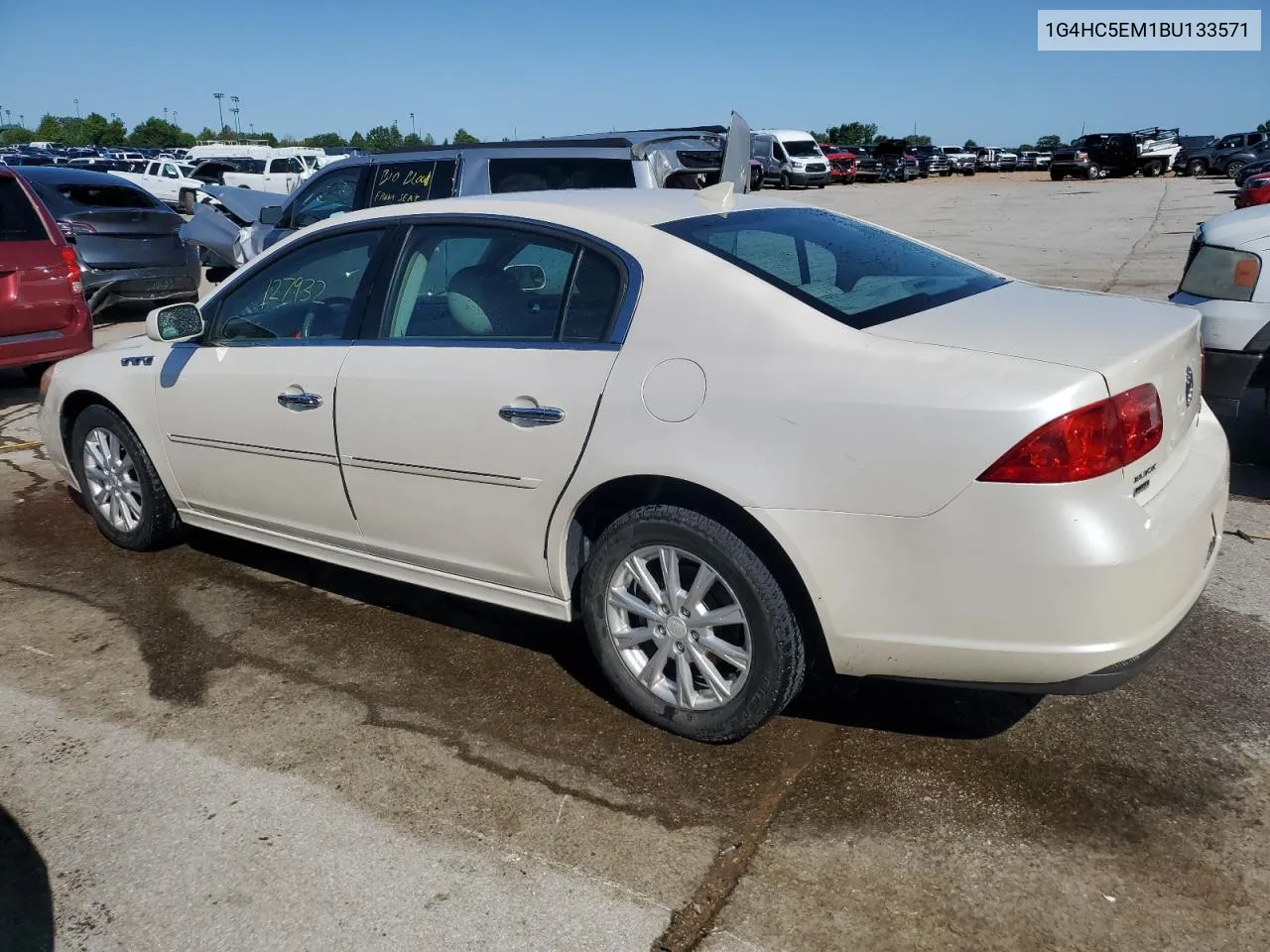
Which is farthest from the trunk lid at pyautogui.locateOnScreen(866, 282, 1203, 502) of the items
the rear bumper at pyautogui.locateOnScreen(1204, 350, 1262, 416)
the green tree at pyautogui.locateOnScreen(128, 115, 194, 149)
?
the green tree at pyautogui.locateOnScreen(128, 115, 194, 149)

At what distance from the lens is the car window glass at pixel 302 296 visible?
4.03 m

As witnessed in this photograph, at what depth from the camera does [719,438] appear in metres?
2.95

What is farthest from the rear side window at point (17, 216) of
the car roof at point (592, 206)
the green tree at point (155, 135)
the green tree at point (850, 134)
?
the green tree at point (155, 135)

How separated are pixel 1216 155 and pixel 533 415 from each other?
46.6 m

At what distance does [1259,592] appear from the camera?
13.9ft

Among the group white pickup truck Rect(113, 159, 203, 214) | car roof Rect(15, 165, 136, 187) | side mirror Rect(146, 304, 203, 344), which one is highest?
white pickup truck Rect(113, 159, 203, 214)

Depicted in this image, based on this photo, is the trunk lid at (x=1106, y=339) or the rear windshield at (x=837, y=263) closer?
the trunk lid at (x=1106, y=339)

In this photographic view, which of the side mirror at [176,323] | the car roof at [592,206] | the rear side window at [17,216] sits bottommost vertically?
the side mirror at [176,323]

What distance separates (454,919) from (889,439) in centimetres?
153

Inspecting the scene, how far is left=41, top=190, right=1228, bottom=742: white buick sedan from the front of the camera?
2650mm

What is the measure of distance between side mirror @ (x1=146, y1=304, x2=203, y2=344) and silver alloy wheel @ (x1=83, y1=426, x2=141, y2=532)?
709 mm

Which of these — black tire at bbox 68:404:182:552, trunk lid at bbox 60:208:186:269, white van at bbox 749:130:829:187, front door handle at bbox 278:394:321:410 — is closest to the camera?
front door handle at bbox 278:394:321:410

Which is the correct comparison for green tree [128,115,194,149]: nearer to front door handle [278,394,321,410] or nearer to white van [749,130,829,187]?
white van [749,130,829,187]

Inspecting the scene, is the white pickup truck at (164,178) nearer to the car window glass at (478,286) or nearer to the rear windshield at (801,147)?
the rear windshield at (801,147)
